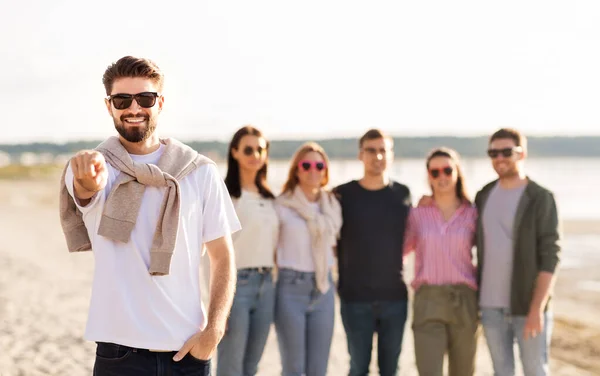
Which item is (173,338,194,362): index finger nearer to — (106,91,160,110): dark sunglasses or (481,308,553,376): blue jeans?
(106,91,160,110): dark sunglasses

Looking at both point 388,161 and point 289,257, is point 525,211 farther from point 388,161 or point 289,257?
point 289,257

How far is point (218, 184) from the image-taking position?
289 cm

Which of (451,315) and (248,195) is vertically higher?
(248,195)

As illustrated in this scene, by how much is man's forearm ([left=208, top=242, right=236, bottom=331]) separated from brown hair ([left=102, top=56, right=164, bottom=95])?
0.72 meters

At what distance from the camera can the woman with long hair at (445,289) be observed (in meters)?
4.95

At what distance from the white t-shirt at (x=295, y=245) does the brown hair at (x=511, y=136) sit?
1396 mm

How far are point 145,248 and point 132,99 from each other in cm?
56

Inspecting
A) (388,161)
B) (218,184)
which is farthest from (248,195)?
(218,184)

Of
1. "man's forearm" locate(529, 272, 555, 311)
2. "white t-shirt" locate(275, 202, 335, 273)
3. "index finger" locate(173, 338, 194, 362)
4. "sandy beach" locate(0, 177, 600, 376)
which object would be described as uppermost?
"white t-shirt" locate(275, 202, 335, 273)

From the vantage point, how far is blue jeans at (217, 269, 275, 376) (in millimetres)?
4992

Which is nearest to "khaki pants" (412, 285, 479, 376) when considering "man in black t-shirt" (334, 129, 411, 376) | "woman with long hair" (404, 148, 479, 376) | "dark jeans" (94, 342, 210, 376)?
"woman with long hair" (404, 148, 479, 376)

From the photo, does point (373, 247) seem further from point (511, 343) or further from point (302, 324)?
point (511, 343)

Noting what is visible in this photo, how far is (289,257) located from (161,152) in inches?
97.0

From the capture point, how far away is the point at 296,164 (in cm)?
550
